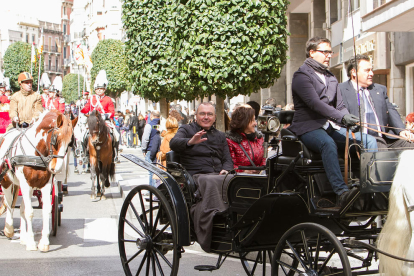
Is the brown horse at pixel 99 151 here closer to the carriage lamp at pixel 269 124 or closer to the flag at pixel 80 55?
the carriage lamp at pixel 269 124

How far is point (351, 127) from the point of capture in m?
4.92

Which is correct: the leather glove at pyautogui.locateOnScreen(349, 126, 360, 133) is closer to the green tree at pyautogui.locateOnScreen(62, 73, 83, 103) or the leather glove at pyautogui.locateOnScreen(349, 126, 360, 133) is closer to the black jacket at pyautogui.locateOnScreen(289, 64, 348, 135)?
the black jacket at pyautogui.locateOnScreen(289, 64, 348, 135)

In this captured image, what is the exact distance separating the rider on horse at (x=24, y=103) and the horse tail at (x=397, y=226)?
7.54 metres

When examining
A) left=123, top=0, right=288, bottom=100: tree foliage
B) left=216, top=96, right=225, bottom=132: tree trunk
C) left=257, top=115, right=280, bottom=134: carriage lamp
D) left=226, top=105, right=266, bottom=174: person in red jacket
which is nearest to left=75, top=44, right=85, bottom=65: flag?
left=216, top=96, right=225, bottom=132: tree trunk

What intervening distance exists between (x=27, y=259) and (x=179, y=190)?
2958mm

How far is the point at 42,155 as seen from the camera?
8203 millimetres

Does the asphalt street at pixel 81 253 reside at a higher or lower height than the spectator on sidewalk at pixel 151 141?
lower

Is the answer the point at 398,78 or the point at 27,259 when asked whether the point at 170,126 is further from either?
the point at 398,78

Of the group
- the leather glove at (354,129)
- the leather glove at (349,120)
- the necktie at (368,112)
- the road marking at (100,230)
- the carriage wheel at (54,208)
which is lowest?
the road marking at (100,230)

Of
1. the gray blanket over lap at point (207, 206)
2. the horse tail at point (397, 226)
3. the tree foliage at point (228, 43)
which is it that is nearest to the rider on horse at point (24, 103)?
the tree foliage at point (228, 43)

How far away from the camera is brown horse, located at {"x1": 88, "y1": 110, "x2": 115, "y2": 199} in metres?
13.8

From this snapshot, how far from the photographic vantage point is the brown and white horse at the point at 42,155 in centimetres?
812

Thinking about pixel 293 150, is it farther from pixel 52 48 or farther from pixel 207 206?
pixel 52 48

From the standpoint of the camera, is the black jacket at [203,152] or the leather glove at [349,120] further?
the black jacket at [203,152]
